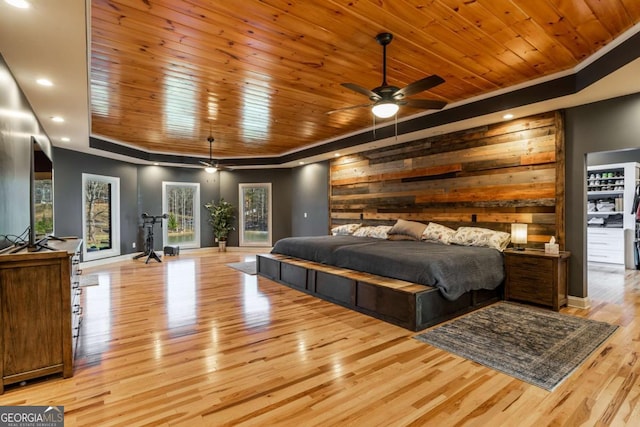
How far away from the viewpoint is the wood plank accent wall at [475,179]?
4.42 m

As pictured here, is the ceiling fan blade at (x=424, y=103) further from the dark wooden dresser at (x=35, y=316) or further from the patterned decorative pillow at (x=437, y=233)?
the dark wooden dresser at (x=35, y=316)

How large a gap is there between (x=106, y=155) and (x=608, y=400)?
902 centimetres

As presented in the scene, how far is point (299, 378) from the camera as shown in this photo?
8.07 ft

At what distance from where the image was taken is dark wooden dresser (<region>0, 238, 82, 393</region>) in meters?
2.29

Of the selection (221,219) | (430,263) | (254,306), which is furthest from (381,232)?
(221,219)

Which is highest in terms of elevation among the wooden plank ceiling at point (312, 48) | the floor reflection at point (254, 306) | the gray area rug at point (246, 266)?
the wooden plank ceiling at point (312, 48)

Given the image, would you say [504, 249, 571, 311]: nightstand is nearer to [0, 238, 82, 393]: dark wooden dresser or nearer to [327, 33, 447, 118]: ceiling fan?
[327, 33, 447, 118]: ceiling fan

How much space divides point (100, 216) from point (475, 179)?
813 centimetres

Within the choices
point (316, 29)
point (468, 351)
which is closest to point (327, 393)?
point (468, 351)

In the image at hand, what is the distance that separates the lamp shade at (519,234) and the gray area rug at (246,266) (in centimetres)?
443

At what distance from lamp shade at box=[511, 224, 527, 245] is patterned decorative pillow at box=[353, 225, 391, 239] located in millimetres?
2196

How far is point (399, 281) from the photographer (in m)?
3.87

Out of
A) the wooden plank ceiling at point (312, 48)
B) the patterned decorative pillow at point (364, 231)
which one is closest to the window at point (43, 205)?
the wooden plank ceiling at point (312, 48)

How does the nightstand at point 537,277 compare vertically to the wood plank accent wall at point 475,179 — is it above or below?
below
